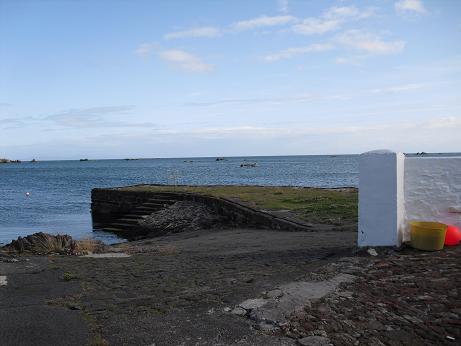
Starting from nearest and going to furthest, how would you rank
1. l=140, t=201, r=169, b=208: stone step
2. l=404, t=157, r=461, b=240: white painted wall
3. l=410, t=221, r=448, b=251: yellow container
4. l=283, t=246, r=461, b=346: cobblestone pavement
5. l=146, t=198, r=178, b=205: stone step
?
l=283, t=246, r=461, b=346: cobblestone pavement
l=410, t=221, r=448, b=251: yellow container
l=404, t=157, r=461, b=240: white painted wall
l=146, t=198, r=178, b=205: stone step
l=140, t=201, r=169, b=208: stone step

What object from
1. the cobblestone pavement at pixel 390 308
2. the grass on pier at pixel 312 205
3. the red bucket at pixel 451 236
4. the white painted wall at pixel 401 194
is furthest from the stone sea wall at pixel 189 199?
the cobblestone pavement at pixel 390 308

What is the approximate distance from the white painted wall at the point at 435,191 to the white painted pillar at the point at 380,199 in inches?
18.6

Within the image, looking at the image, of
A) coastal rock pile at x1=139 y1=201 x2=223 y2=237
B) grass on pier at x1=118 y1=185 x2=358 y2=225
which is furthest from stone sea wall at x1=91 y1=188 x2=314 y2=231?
grass on pier at x1=118 y1=185 x2=358 y2=225

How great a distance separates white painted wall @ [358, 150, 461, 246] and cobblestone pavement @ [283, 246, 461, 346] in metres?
1.13

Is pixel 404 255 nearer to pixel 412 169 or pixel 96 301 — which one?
pixel 412 169

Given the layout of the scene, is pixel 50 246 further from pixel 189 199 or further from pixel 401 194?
pixel 189 199

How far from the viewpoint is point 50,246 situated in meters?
10.9

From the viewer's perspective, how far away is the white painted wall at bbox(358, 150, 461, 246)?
8.34m

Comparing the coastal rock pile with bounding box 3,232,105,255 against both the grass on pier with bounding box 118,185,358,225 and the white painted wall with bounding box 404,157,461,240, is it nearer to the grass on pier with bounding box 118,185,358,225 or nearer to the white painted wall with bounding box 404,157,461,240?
the grass on pier with bounding box 118,185,358,225

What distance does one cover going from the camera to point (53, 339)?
459cm

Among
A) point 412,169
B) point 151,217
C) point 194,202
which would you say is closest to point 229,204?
point 194,202

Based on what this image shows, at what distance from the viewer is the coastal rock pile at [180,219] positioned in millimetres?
17797

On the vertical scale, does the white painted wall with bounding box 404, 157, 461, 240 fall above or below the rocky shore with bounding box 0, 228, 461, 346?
above

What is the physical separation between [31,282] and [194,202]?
1313 cm
